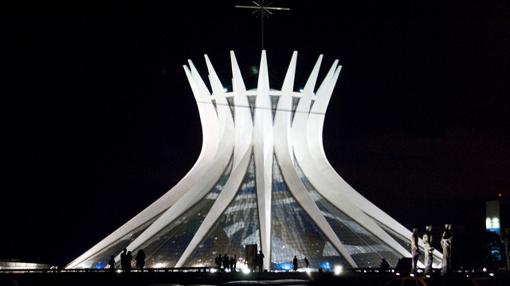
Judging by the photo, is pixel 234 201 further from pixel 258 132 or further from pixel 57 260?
pixel 57 260

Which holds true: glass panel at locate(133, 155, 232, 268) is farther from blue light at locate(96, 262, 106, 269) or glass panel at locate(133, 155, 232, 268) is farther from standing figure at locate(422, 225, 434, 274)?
standing figure at locate(422, 225, 434, 274)

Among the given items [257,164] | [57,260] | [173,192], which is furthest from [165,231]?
[57,260]

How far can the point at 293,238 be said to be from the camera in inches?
1305

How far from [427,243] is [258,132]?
19849 millimetres

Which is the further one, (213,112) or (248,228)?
(213,112)

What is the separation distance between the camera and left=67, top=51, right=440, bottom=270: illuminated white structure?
32594 mm

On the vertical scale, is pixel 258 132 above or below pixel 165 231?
above

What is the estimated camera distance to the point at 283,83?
37844mm

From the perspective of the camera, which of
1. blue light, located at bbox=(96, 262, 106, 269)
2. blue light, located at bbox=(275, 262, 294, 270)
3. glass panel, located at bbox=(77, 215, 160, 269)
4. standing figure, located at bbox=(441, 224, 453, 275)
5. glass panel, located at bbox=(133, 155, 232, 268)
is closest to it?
standing figure, located at bbox=(441, 224, 453, 275)

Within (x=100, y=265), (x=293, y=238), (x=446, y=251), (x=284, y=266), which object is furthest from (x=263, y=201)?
(x=446, y=251)

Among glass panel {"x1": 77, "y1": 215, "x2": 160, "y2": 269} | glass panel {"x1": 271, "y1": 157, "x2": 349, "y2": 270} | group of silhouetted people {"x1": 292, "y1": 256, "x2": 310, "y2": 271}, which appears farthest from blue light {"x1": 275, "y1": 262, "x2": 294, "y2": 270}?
glass panel {"x1": 77, "y1": 215, "x2": 160, "y2": 269}

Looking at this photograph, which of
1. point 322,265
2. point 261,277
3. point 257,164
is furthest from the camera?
point 257,164

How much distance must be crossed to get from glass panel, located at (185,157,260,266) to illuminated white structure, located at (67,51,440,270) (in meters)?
0.05

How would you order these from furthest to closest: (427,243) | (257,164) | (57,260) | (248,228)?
(57,260)
(257,164)
(248,228)
(427,243)
